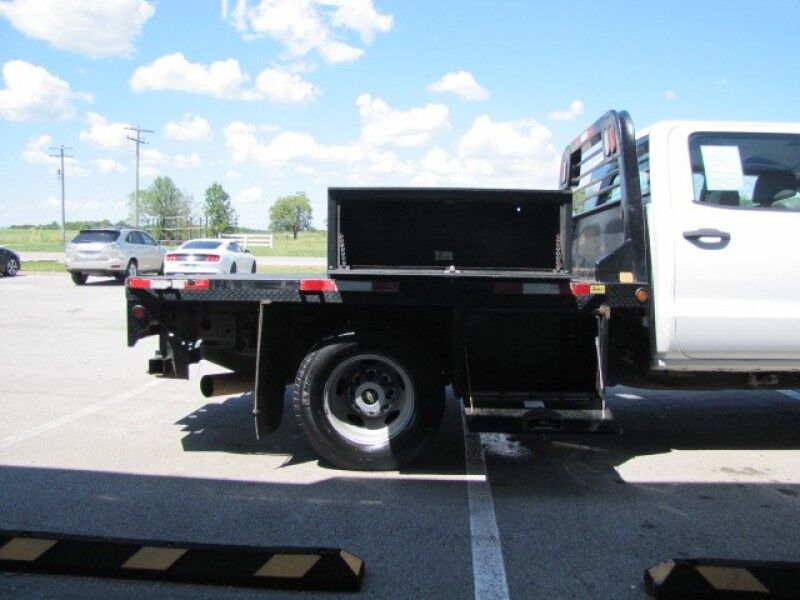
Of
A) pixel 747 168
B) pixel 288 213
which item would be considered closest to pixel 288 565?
pixel 747 168

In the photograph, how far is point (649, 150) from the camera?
4.93 m

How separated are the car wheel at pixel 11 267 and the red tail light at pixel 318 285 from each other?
24.0m

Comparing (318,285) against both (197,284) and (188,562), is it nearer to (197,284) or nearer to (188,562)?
(197,284)

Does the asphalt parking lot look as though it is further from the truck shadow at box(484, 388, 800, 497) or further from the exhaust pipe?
the exhaust pipe

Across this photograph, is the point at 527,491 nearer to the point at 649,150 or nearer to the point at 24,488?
the point at 649,150

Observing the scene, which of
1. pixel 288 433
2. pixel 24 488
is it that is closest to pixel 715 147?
pixel 288 433

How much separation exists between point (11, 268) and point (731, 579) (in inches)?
1052

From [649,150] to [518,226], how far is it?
1.03 meters

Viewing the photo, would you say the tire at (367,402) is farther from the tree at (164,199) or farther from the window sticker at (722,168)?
the tree at (164,199)

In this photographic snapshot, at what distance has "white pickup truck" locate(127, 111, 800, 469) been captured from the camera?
180 inches

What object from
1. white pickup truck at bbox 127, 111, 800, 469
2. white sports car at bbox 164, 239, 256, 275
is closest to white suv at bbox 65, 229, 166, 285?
white sports car at bbox 164, 239, 256, 275

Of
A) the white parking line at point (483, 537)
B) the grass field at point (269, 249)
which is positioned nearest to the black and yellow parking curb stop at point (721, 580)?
the white parking line at point (483, 537)

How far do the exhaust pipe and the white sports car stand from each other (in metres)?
14.8

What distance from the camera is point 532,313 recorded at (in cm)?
Result: 461
